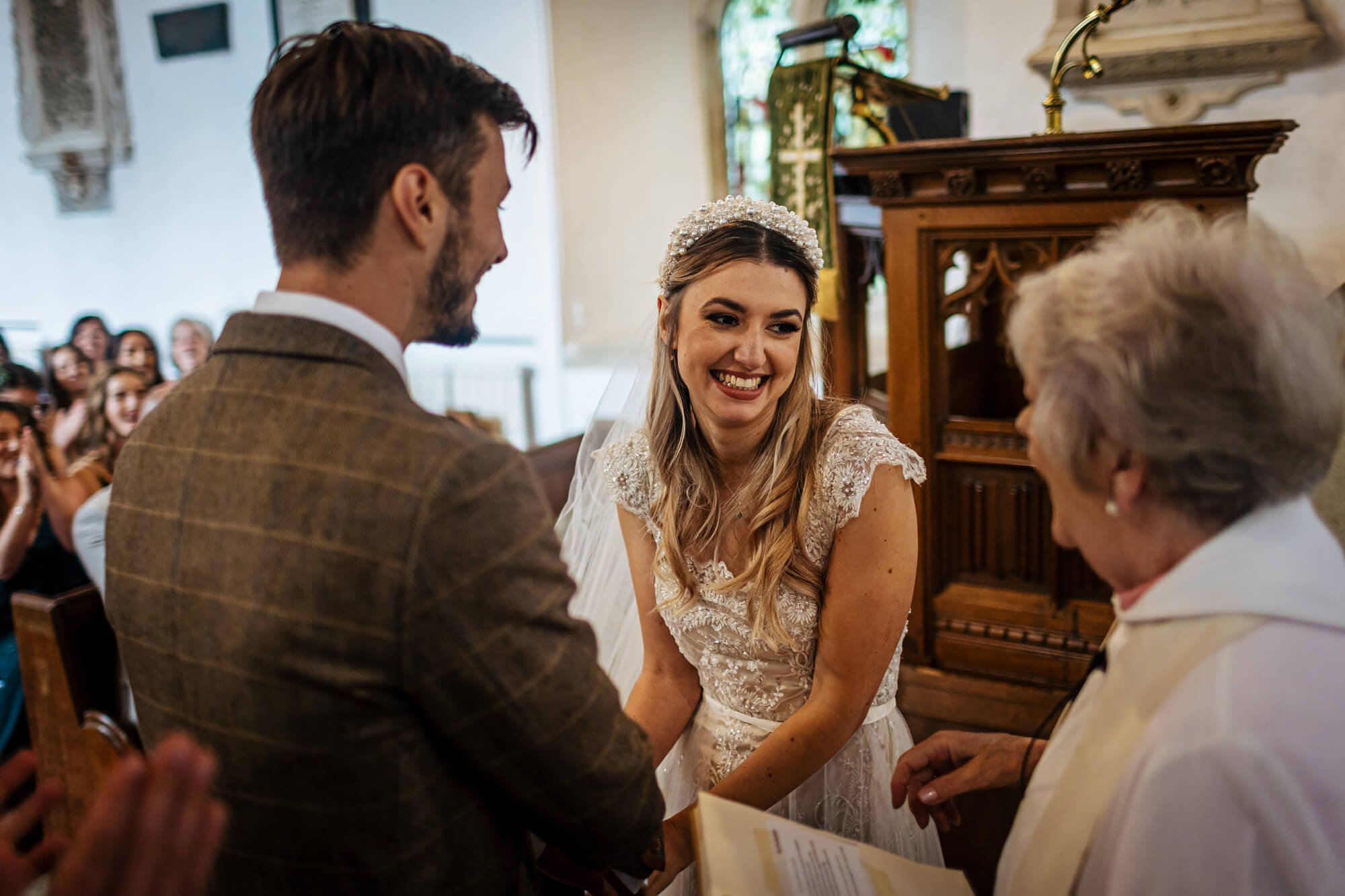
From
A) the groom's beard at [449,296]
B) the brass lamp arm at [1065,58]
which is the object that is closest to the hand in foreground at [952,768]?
the groom's beard at [449,296]

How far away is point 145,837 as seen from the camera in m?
0.63

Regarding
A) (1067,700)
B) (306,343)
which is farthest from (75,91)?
(1067,700)

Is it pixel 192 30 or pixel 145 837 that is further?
pixel 192 30

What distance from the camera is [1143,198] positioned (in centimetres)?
254

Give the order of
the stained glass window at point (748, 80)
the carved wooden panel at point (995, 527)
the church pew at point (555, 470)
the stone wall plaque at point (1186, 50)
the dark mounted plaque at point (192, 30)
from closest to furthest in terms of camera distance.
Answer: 1. the carved wooden panel at point (995, 527)
2. the church pew at point (555, 470)
3. the stone wall plaque at point (1186, 50)
4. the stained glass window at point (748, 80)
5. the dark mounted plaque at point (192, 30)

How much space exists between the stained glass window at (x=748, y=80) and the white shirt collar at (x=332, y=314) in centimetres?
622

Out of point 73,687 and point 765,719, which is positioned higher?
point 765,719

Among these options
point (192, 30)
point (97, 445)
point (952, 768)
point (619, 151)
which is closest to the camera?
point (952, 768)

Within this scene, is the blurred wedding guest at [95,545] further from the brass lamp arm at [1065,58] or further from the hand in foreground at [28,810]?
the brass lamp arm at [1065,58]

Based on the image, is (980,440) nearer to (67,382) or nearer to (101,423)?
(101,423)

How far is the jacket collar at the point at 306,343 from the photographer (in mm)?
925

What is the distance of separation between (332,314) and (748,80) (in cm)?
655

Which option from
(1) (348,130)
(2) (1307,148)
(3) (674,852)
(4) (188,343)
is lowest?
(3) (674,852)

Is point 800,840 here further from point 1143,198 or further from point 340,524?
point 1143,198
